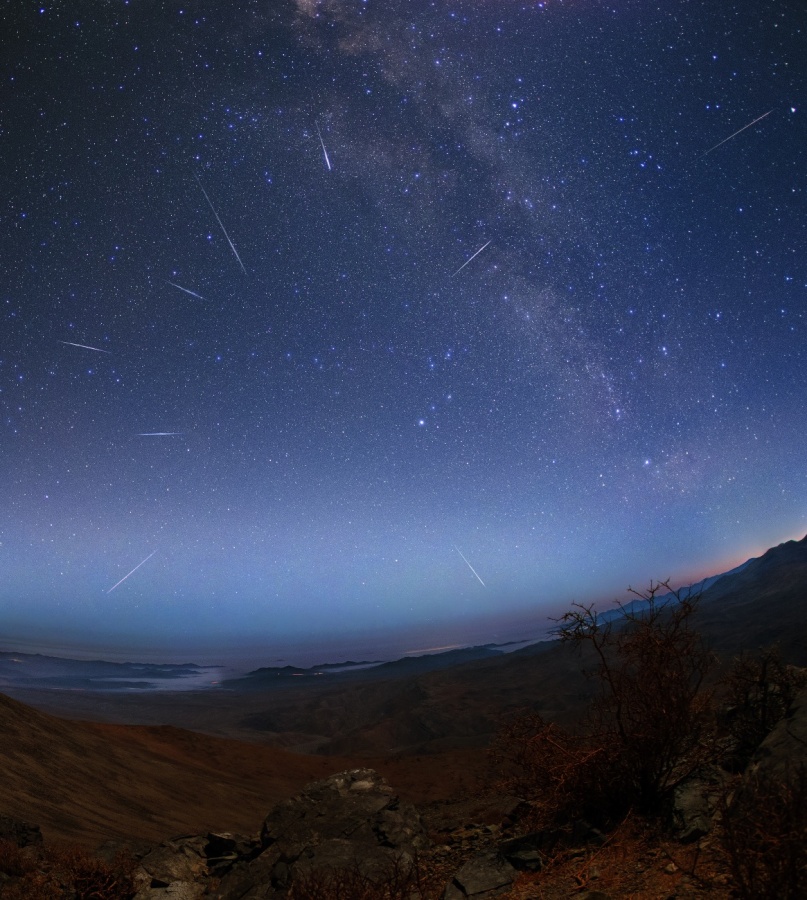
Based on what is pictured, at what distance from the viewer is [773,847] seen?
2900 millimetres

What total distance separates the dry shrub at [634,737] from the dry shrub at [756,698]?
369 millimetres

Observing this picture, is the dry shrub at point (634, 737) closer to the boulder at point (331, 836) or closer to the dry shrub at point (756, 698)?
the dry shrub at point (756, 698)

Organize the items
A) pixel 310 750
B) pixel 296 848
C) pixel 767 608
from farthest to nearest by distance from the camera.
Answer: pixel 767 608 < pixel 310 750 < pixel 296 848

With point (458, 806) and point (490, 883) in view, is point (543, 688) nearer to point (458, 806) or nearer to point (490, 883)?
point (458, 806)

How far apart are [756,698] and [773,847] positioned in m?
4.01

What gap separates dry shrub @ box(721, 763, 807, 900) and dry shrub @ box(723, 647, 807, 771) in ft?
9.02

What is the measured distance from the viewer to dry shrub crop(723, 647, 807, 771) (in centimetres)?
562

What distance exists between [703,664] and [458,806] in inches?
579

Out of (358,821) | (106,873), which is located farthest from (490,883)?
(106,873)

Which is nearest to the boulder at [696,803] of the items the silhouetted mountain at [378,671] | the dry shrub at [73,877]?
the dry shrub at [73,877]

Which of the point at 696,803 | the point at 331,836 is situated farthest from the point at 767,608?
the point at 696,803

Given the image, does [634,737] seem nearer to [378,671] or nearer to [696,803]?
[696,803]

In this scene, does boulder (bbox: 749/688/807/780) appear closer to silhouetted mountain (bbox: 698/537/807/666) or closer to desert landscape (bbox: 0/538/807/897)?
desert landscape (bbox: 0/538/807/897)

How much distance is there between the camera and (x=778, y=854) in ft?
9.55
